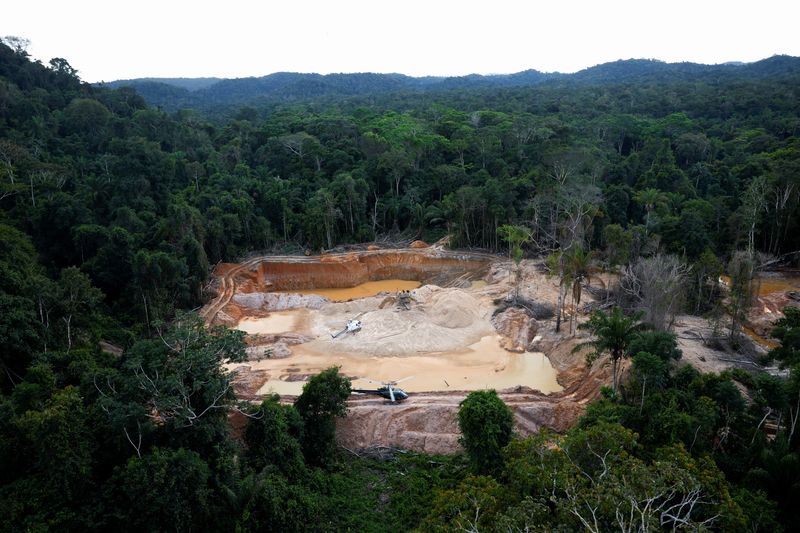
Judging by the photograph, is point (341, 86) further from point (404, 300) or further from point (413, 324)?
point (413, 324)

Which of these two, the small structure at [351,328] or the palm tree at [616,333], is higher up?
the palm tree at [616,333]

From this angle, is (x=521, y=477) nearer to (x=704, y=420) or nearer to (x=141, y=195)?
(x=704, y=420)

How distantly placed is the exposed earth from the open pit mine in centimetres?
8

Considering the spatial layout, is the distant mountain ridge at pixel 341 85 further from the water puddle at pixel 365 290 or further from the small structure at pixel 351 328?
the small structure at pixel 351 328

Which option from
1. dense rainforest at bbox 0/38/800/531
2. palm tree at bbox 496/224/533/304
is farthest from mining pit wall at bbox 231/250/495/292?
palm tree at bbox 496/224/533/304

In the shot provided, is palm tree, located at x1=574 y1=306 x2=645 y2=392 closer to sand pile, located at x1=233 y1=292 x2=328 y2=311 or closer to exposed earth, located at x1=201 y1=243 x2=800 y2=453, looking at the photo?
exposed earth, located at x1=201 y1=243 x2=800 y2=453

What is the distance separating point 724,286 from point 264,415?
32.1 metres

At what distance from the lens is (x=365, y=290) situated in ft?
146

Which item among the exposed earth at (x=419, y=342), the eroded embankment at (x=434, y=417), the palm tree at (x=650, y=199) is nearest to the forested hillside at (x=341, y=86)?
the exposed earth at (x=419, y=342)

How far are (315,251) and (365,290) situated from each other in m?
7.01

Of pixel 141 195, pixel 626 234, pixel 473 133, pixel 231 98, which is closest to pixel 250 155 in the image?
pixel 141 195

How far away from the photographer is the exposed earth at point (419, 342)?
22484mm

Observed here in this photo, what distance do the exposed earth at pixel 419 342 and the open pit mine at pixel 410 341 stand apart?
77 mm

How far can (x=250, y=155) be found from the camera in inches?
2549
